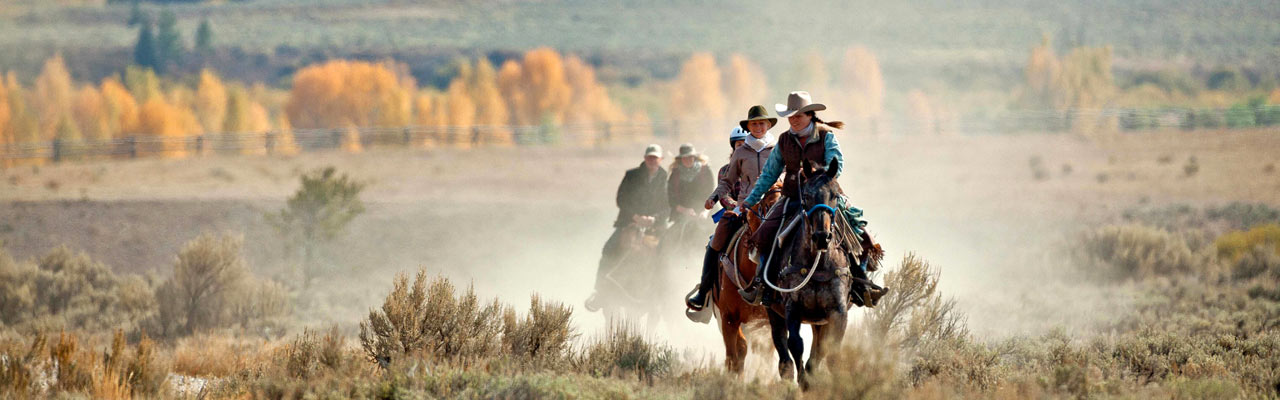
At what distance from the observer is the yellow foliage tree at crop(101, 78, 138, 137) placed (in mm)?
87812

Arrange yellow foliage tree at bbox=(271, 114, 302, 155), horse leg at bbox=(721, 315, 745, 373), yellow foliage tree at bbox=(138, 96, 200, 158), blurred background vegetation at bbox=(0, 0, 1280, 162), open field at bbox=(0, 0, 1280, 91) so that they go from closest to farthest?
horse leg at bbox=(721, 315, 745, 373) < yellow foliage tree at bbox=(271, 114, 302, 155) < yellow foliage tree at bbox=(138, 96, 200, 158) < blurred background vegetation at bbox=(0, 0, 1280, 162) < open field at bbox=(0, 0, 1280, 91)

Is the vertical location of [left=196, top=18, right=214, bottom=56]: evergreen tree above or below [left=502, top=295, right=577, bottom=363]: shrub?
above

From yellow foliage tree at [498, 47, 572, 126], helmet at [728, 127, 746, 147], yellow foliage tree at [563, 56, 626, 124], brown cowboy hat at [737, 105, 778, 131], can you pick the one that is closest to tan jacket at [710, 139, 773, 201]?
brown cowboy hat at [737, 105, 778, 131]

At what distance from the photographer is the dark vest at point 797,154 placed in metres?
9.28

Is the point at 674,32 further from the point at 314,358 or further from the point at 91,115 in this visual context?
the point at 314,358

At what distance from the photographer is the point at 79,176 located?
39.5 metres

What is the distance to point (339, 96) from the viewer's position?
95.8m

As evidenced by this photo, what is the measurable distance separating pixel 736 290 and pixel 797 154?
1.30m

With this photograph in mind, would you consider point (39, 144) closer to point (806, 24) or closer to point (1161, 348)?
point (1161, 348)

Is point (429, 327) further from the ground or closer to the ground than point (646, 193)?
closer to the ground

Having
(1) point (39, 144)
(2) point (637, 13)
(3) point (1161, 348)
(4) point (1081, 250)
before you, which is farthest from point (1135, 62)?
(3) point (1161, 348)

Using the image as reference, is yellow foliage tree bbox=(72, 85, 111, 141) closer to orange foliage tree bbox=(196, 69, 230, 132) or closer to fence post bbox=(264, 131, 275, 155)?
orange foliage tree bbox=(196, 69, 230, 132)

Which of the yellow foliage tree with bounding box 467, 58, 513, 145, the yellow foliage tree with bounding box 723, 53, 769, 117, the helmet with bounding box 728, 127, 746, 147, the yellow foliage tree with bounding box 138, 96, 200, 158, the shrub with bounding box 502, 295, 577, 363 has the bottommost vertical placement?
the shrub with bounding box 502, 295, 577, 363

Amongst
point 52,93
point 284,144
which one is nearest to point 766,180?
point 284,144
